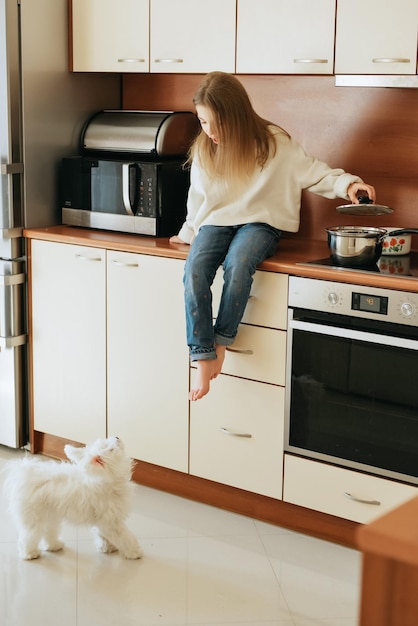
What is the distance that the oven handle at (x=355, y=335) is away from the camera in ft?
8.23

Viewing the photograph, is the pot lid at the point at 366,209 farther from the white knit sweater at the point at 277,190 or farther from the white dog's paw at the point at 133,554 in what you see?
the white dog's paw at the point at 133,554

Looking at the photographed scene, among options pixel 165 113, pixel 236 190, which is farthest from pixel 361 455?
pixel 165 113

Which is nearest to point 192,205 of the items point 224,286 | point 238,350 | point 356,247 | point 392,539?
point 224,286

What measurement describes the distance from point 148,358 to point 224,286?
482 mm

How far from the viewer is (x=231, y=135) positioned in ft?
9.27

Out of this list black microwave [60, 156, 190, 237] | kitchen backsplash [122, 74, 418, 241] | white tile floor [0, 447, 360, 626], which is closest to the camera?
white tile floor [0, 447, 360, 626]

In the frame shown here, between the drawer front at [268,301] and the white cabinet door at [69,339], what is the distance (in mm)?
599

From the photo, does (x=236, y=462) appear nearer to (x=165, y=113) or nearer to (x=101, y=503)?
(x=101, y=503)

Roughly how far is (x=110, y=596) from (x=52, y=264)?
125 centimetres

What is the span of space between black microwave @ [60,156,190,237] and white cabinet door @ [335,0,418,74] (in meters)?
0.73

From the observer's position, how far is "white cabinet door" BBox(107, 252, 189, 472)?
2.99 m

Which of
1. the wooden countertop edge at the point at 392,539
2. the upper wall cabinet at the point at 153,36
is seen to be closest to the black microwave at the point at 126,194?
the upper wall cabinet at the point at 153,36

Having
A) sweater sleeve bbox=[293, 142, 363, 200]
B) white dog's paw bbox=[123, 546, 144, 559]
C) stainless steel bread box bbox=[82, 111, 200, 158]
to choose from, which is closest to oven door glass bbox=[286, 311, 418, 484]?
sweater sleeve bbox=[293, 142, 363, 200]

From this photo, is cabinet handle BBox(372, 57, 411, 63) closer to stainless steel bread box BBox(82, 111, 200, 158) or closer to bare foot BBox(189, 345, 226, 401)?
stainless steel bread box BBox(82, 111, 200, 158)
